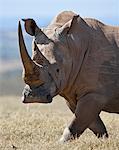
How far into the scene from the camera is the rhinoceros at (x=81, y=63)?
9633 mm

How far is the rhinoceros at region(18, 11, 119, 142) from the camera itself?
31.6 feet

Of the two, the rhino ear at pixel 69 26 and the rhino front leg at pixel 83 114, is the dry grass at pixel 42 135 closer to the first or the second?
the rhino front leg at pixel 83 114

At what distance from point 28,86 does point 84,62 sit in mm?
1153

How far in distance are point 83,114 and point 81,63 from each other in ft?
2.28

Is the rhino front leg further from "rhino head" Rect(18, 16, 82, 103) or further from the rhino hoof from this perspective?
"rhino head" Rect(18, 16, 82, 103)

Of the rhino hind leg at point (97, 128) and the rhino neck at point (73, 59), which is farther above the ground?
the rhino neck at point (73, 59)

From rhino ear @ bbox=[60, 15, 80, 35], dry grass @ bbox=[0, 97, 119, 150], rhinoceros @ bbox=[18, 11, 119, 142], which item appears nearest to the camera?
dry grass @ bbox=[0, 97, 119, 150]

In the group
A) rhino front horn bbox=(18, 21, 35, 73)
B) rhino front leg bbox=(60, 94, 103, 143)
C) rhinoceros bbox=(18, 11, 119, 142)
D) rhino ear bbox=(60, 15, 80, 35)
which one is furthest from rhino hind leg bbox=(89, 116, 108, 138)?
rhino front horn bbox=(18, 21, 35, 73)

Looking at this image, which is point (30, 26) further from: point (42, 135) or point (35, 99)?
point (42, 135)

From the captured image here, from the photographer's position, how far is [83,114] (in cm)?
980

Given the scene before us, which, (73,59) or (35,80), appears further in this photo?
(73,59)

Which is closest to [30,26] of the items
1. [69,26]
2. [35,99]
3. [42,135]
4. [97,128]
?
[69,26]

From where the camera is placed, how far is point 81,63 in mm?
9867

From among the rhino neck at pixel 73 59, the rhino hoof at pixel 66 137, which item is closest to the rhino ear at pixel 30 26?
the rhino neck at pixel 73 59
